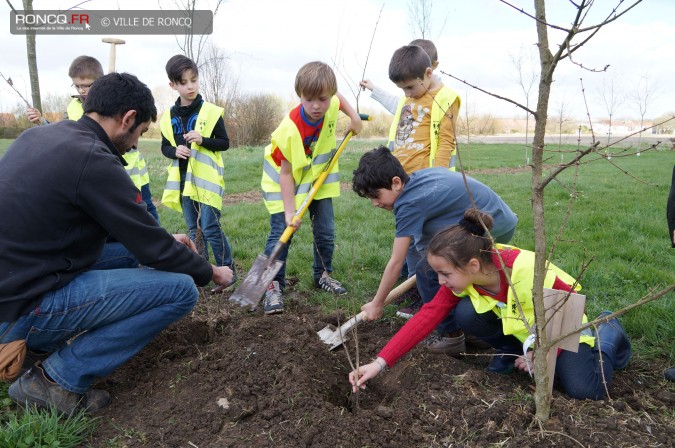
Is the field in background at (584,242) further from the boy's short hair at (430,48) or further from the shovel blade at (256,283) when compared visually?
the boy's short hair at (430,48)

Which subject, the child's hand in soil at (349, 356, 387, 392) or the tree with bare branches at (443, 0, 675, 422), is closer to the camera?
the tree with bare branches at (443, 0, 675, 422)

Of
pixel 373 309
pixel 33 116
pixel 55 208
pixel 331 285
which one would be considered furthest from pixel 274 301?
pixel 33 116

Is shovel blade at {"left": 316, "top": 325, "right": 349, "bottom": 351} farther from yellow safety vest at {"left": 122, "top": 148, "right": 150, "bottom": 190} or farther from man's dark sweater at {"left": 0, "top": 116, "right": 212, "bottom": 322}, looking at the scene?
yellow safety vest at {"left": 122, "top": 148, "right": 150, "bottom": 190}

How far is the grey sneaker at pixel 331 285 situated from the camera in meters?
3.96

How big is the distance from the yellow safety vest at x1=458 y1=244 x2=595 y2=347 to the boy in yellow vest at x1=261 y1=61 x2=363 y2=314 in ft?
4.18

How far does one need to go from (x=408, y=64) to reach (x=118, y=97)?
6.76ft

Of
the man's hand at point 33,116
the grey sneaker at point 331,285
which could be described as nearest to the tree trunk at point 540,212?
the grey sneaker at point 331,285

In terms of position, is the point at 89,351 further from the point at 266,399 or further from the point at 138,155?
the point at 138,155

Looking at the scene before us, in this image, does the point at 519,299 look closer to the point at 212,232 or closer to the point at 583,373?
the point at 583,373

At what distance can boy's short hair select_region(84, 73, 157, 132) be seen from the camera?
239 centimetres

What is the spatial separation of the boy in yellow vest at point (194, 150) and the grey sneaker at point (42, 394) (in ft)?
5.58

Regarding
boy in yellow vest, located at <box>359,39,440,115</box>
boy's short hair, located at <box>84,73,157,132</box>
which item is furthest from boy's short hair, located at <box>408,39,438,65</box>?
boy's short hair, located at <box>84,73,157,132</box>

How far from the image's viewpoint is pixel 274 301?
365 centimetres

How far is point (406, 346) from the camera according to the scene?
252 centimetres
